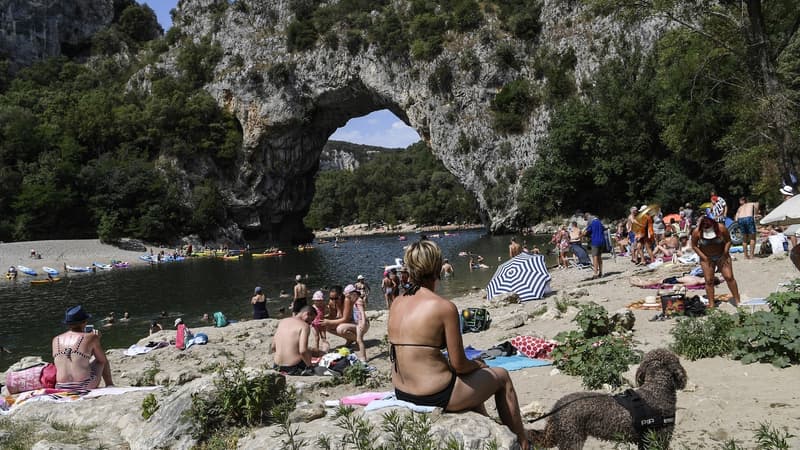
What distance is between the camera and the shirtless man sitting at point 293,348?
800 cm

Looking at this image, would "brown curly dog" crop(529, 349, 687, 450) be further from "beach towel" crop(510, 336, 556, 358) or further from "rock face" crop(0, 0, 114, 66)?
"rock face" crop(0, 0, 114, 66)

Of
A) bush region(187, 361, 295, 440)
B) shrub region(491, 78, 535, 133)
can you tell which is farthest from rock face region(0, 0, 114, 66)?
bush region(187, 361, 295, 440)

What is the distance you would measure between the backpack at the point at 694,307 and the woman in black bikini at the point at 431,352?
5880 millimetres

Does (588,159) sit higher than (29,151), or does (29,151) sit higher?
(29,151)

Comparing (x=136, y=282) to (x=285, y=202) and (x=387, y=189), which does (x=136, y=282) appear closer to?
(x=285, y=202)

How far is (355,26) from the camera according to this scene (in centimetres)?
5616

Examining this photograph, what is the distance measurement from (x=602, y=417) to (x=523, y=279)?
10386 millimetres

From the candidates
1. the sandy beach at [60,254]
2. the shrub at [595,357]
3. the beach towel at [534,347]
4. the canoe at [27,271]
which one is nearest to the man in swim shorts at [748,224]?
the shrub at [595,357]

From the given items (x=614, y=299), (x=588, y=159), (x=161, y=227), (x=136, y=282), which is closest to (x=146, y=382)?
(x=614, y=299)

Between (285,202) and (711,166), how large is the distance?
49960mm

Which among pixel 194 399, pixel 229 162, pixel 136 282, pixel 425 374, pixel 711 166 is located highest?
pixel 229 162

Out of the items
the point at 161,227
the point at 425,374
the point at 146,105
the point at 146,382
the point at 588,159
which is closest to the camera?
the point at 425,374

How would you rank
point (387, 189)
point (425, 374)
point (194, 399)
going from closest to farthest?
point (425, 374) → point (194, 399) → point (387, 189)

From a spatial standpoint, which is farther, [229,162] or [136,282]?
[229,162]
